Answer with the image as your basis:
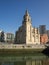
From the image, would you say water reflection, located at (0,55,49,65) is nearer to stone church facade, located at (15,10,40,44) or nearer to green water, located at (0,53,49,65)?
green water, located at (0,53,49,65)

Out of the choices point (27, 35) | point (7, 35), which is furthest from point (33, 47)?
point (7, 35)

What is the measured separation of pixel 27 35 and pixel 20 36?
14.9ft

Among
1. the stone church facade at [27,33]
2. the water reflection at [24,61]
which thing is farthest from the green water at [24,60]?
the stone church facade at [27,33]

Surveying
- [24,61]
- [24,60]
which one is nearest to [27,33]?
[24,60]

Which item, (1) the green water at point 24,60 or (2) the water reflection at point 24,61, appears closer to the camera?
(2) the water reflection at point 24,61

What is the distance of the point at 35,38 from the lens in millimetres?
78500

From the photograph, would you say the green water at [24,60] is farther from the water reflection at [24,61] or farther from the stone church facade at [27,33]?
the stone church facade at [27,33]

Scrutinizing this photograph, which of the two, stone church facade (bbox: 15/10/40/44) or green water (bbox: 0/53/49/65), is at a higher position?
stone church facade (bbox: 15/10/40/44)

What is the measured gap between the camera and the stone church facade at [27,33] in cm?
7462

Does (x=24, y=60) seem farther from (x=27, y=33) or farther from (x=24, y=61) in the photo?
(x=27, y=33)

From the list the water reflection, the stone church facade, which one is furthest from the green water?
the stone church facade

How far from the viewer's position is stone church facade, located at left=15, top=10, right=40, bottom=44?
74625 millimetres

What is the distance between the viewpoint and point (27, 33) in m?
75.1

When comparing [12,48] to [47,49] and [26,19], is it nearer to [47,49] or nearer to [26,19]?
[47,49]
